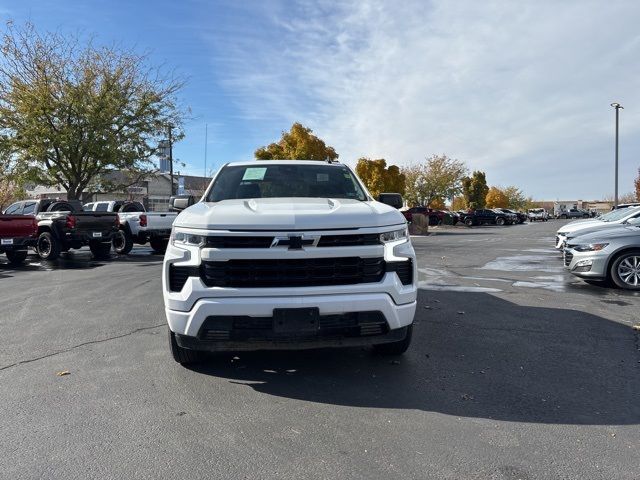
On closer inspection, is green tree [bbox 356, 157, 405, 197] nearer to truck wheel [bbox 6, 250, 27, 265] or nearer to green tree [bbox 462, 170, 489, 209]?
green tree [bbox 462, 170, 489, 209]

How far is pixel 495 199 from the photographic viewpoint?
76.7 metres

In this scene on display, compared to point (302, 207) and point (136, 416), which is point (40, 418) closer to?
point (136, 416)

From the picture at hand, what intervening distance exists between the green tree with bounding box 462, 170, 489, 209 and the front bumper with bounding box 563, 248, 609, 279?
50763mm

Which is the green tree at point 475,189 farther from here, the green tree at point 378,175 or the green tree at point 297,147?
the green tree at point 297,147

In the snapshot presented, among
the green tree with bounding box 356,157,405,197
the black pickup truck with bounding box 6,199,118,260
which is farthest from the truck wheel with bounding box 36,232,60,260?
the green tree with bounding box 356,157,405,197

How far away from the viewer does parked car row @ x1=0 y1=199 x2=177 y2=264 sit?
13.2m

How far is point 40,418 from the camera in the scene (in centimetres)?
347

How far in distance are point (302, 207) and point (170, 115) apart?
2268 centimetres

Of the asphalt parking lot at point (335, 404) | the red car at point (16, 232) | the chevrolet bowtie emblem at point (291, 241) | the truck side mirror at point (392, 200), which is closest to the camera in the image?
the asphalt parking lot at point (335, 404)

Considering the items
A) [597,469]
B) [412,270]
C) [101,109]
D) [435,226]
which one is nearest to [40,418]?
[412,270]

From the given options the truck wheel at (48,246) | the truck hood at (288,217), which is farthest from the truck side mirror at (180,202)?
the truck wheel at (48,246)

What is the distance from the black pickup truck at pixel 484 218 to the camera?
4597cm

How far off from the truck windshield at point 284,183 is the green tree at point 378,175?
33.2m

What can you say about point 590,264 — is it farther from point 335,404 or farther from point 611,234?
point 335,404
